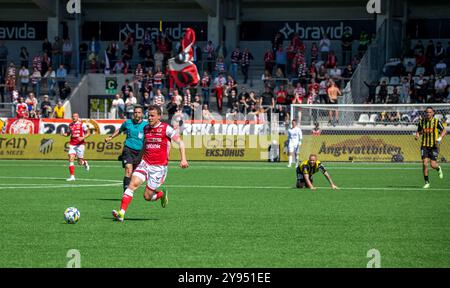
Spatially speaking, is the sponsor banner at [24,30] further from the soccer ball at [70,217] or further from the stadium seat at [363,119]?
the soccer ball at [70,217]

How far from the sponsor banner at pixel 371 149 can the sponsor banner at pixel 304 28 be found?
14.0 metres

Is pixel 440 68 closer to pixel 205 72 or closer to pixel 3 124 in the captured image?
pixel 205 72

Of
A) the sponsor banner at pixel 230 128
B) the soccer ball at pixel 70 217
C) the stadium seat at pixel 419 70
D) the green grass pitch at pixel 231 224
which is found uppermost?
the stadium seat at pixel 419 70

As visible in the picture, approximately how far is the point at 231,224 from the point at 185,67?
31047 mm

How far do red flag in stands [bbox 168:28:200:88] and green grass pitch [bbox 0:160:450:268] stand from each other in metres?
18.0

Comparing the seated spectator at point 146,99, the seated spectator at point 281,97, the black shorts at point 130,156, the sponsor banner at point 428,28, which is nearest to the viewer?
the black shorts at point 130,156

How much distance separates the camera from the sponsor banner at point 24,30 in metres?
54.7

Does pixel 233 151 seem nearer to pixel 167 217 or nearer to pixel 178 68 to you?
pixel 178 68

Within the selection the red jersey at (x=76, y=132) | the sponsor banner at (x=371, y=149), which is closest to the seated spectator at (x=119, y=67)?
the sponsor banner at (x=371, y=149)

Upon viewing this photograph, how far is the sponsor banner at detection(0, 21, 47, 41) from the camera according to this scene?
54688mm

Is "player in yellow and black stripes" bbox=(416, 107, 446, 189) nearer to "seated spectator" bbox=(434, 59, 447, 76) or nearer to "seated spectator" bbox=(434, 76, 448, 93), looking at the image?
"seated spectator" bbox=(434, 76, 448, 93)

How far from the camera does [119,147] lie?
130 ft

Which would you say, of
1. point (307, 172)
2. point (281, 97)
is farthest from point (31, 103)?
point (307, 172)
